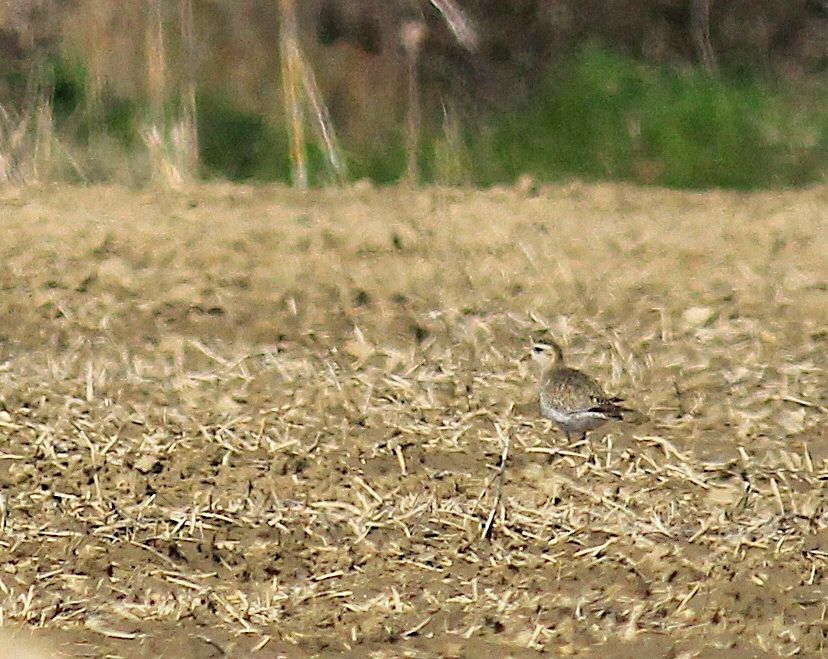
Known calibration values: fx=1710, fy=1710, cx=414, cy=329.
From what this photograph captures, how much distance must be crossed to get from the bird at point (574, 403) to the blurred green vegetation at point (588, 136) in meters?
6.32

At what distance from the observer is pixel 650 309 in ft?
29.8

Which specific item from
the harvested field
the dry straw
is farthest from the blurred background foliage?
the harvested field

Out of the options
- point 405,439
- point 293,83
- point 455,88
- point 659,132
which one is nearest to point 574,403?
point 405,439

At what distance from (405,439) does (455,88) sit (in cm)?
928

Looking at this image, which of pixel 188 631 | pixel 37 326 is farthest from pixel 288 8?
pixel 188 631

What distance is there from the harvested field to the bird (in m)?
0.11

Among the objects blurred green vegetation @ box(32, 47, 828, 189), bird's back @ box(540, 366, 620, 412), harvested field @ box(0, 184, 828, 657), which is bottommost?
blurred green vegetation @ box(32, 47, 828, 189)

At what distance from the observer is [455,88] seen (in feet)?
52.7

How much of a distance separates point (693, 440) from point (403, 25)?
9.74 m

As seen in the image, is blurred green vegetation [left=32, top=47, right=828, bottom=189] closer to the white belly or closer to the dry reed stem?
the dry reed stem

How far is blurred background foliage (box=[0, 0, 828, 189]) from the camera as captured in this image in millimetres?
14328

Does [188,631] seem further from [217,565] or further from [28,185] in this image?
[28,185]

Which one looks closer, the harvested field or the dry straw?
the harvested field

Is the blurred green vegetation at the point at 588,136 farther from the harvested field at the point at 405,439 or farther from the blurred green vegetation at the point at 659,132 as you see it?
the harvested field at the point at 405,439
